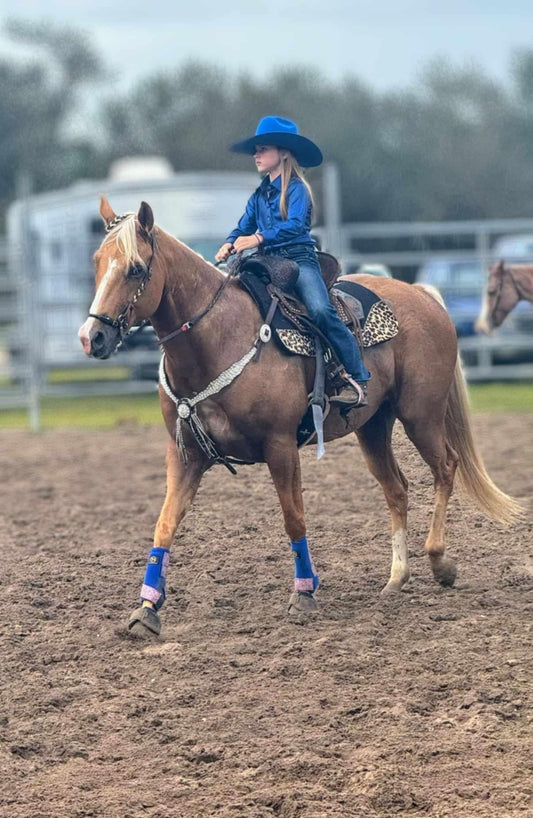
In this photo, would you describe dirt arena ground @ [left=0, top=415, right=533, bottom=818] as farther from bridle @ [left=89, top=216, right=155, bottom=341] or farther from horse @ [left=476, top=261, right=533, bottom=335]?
horse @ [left=476, top=261, right=533, bottom=335]

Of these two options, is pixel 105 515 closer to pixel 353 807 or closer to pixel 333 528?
pixel 333 528

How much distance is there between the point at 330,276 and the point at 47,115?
134ft

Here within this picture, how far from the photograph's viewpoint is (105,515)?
804 cm

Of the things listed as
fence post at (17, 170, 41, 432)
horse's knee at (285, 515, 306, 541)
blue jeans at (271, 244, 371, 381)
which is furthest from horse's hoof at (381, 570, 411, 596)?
fence post at (17, 170, 41, 432)

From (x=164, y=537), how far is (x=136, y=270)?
117 centimetres

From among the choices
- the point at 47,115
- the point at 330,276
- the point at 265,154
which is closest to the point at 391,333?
the point at 330,276

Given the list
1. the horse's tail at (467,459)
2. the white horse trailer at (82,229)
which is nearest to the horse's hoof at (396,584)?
the horse's tail at (467,459)

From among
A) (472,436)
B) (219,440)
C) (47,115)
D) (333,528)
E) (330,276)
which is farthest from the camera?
(47,115)

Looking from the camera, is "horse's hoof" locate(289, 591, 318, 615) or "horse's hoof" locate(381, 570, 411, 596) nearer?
"horse's hoof" locate(289, 591, 318, 615)

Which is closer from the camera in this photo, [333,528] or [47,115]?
[333,528]

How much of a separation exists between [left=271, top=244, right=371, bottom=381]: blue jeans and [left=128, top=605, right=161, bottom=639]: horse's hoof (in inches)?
55.5

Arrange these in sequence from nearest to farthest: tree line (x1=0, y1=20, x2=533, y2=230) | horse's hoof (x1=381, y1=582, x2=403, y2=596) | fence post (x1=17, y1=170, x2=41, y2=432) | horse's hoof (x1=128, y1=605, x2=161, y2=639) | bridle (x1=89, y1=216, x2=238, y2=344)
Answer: bridle (x1=89, y1=216, x2=238, y2=344), horse's hoof (x1=128, y1=605, x2=161, y2=639), horse's hoof (x1=381, y1=582, x2=403, y2=596), fence post (x1=17, y1=170, x2=41, y2=432), tree line (x1=0, y1=20, x2=533, y2=230)

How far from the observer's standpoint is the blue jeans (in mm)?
5312

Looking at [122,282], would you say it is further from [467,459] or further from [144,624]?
[467,459]
